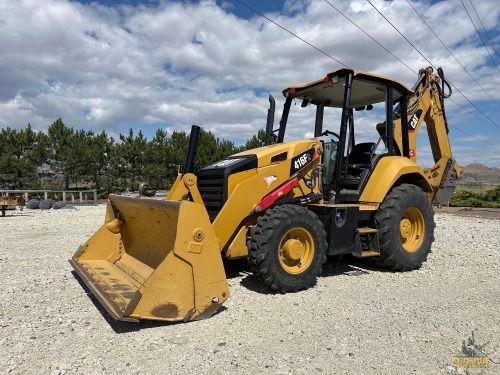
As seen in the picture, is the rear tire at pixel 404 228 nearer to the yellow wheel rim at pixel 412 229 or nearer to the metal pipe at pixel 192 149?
the yellow wheel rim at pixel 412 229

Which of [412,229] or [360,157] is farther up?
[360,157]

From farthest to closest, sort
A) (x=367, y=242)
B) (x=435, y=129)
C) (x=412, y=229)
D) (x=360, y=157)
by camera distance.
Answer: (x=435, y=129) → (x=360, y=157) → (x=412, y=229) → (x=367, y=242)

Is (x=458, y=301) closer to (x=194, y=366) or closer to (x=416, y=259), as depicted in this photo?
(x=416, y=259)

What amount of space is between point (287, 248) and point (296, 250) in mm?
128

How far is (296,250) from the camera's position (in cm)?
497

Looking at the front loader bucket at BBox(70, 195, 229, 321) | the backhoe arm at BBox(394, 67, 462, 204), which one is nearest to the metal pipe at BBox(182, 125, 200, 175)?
the front loader bucket at BBox(70, 195, 229, 321)

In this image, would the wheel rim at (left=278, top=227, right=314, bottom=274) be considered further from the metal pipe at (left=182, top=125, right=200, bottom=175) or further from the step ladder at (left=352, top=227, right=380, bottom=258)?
the metal pipe at (left=182, top=125, right=200, bottom=175)

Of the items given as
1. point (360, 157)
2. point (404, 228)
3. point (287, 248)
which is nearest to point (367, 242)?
point (404, 228)

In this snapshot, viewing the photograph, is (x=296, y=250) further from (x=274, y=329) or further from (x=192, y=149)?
(x=192, y=149)

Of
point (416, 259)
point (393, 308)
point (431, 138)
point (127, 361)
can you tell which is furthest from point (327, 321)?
point (431, 138)

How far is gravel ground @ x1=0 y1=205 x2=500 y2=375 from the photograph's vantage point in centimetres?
321

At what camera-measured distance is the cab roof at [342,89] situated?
19.7ft

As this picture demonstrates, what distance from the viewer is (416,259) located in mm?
6285

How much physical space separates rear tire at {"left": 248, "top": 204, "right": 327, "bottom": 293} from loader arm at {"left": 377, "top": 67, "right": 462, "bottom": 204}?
9.60 ft
